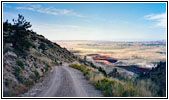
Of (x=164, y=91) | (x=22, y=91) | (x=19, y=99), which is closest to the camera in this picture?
(x=19, y=99)

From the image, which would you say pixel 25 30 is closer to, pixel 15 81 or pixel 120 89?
pixel 15 81

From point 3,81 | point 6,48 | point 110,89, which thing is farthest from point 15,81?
point 110,89

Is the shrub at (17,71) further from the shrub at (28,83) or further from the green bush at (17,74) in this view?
the shrub at (28,83)

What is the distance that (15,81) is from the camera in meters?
13.3

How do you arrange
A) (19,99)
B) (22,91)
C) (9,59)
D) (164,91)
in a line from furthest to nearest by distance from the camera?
(9,59) < (22,91) < (164,91) < (19,99)

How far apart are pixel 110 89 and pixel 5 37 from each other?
40.0 ft

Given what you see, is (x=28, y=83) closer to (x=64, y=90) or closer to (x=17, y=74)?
(x=17, y=74)

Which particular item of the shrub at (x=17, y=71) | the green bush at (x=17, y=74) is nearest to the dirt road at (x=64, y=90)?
the green bush at (x=17, y=74)

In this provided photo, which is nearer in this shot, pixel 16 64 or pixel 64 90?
pixel 64 90

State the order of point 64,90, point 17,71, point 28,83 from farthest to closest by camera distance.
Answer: point 17,71 < point 28,83 < point 64,90

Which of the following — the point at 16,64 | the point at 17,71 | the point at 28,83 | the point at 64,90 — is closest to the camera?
the point at 64,90

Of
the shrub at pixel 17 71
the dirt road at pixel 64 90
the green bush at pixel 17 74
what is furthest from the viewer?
the shrub at pixel 17 71

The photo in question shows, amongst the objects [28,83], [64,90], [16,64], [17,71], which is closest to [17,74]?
[17,71]

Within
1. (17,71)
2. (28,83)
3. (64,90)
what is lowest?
(64,90)
